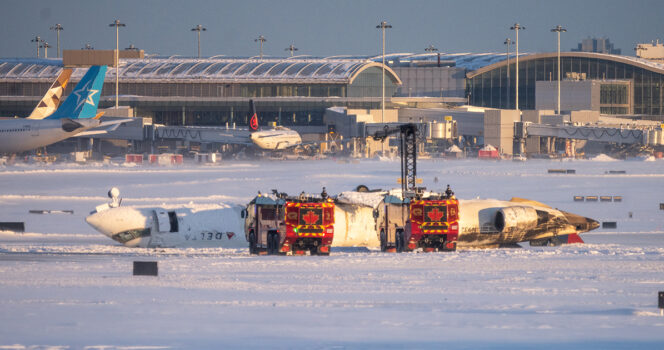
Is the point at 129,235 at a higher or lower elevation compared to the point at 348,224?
lower

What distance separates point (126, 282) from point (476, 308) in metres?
12.6

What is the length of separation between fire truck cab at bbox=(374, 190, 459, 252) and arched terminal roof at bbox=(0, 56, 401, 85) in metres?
145

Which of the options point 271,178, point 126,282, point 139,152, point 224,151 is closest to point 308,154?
point 224,151

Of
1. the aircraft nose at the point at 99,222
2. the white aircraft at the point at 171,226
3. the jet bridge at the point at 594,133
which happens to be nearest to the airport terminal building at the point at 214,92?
the jet bridge at the point at 594,133

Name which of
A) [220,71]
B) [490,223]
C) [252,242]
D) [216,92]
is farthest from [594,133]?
[252,242]

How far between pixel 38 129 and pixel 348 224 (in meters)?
71.3

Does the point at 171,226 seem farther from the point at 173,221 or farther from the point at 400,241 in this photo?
the point at 400,241

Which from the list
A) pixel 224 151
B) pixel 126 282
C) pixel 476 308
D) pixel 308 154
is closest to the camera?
pixel 476 308

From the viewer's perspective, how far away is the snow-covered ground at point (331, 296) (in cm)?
2534

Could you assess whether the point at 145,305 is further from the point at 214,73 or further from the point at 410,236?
the point at 214,73

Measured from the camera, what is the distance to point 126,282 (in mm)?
35312

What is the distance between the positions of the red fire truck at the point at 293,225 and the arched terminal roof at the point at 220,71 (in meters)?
146

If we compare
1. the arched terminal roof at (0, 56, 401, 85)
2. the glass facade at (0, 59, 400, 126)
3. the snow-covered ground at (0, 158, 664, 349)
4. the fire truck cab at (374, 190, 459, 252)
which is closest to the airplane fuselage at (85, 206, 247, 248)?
the snow-covered ground at (0, 158, 664, 349)

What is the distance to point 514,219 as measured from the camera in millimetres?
52625
